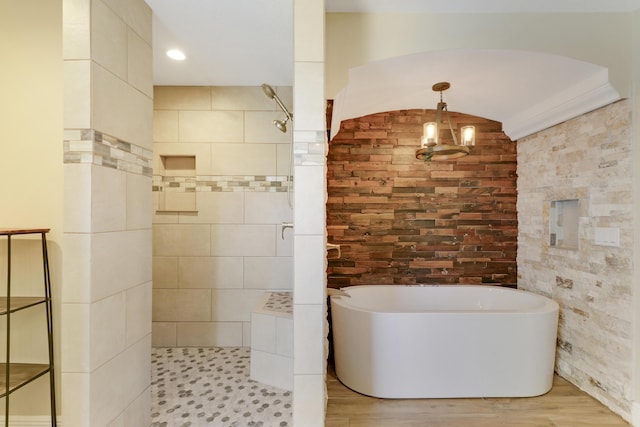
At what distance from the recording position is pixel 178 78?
2.56 m

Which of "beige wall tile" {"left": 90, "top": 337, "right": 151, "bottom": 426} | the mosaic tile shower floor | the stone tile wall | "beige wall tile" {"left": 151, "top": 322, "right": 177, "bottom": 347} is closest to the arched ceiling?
the stone tile wall

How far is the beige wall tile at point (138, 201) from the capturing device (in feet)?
4.98

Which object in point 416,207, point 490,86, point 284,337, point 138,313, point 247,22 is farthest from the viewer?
point 416,207

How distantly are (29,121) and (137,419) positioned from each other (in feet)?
5.44

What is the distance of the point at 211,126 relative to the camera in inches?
107

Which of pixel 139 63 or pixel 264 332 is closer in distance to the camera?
pixel 139 63

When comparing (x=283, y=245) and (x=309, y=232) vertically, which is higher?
(x=309, y=232)

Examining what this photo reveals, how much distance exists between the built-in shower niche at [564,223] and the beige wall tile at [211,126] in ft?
9.36

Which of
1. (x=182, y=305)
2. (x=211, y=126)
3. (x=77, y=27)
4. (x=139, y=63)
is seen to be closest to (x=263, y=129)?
(x=211, y=126)

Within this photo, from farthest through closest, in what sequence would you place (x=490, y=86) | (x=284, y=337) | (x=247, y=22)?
(x=490, y=86), (x=284, y=337), (x=247, y=22)

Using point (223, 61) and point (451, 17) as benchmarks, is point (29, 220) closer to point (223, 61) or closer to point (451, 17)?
point (223, 61)

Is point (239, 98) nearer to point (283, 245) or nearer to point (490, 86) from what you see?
point (283, 245)

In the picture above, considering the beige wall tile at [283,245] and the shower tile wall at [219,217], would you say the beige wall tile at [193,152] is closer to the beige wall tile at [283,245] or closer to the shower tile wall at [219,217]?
the shower tile wall at [219,217]

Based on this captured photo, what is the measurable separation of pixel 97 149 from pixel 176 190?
4.83 feet
